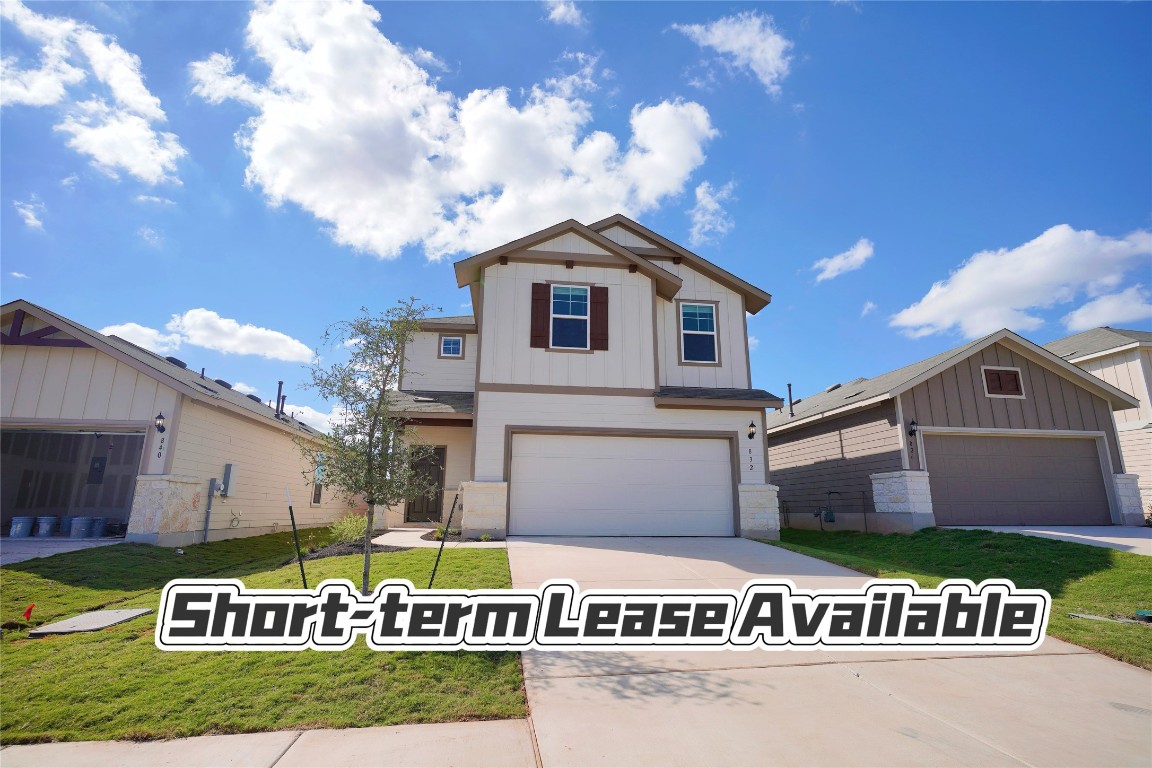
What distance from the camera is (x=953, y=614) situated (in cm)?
546

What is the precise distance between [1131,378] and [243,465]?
25736 mm

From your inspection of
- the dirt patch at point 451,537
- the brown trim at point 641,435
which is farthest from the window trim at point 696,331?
the dirt patch at point 451,537

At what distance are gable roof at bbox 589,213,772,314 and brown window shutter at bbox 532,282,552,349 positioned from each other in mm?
2936

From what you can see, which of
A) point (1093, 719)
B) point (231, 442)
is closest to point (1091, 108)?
point (1093, 719)

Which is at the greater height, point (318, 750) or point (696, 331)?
point (696, 331)

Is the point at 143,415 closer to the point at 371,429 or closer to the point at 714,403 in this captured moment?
the point at 371,429

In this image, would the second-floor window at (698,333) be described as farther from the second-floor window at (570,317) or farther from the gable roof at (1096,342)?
the gable roof at (1096,342)

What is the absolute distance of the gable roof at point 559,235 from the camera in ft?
41.1

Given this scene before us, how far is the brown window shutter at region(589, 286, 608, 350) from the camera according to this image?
12570 mm

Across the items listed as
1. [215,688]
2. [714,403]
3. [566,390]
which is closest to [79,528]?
[566,390]

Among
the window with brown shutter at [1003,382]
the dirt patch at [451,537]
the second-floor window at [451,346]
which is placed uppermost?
the second-floor window at [451,346]

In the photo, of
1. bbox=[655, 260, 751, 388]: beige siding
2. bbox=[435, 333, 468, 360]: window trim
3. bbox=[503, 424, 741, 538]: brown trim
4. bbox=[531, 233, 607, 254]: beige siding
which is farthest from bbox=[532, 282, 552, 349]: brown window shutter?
bbox=[435, 333, 468, 360]: window trim

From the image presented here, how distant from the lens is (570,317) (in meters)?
12.8

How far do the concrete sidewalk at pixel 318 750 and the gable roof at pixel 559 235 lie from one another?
33.8 ft
